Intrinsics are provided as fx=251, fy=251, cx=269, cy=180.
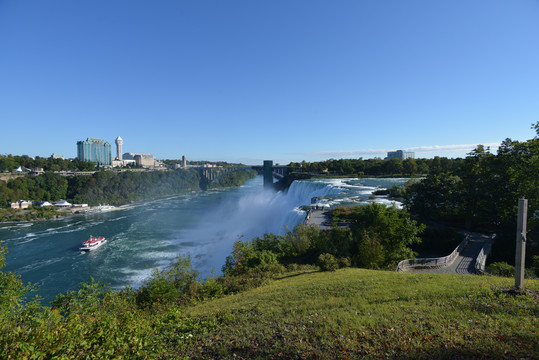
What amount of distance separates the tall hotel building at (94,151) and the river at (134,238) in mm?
96562

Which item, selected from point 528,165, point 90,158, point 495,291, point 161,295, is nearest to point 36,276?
point 161,295

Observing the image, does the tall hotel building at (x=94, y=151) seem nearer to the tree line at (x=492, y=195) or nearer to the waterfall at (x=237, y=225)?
the waterfall at (x=237, y=225)

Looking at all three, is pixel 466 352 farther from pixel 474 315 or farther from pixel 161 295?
pixel 161 295

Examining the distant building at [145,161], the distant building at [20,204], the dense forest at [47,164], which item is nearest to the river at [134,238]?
the distant building at [20,204]

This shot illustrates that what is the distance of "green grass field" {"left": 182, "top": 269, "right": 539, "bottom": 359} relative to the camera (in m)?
3.20

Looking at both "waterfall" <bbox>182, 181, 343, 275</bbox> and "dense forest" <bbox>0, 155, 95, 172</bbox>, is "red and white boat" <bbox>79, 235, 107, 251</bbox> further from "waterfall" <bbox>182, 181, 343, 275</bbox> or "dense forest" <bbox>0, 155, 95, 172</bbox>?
"dense forest" <bbox>0, 155, 95, 172</bbox>

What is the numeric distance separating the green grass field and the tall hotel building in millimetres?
131760

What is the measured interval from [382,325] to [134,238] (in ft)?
90.2

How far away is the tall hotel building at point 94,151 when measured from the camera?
385ft

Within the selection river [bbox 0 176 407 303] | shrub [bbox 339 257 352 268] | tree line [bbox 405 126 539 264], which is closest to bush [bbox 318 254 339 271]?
shrub [bbox 339 257 352 268]

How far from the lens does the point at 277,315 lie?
4.83 metres

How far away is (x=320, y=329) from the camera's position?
391cm

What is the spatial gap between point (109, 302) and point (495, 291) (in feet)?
28.6

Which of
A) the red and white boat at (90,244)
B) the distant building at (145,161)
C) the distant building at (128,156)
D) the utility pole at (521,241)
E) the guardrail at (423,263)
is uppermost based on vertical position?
the distant building at (128,156)
